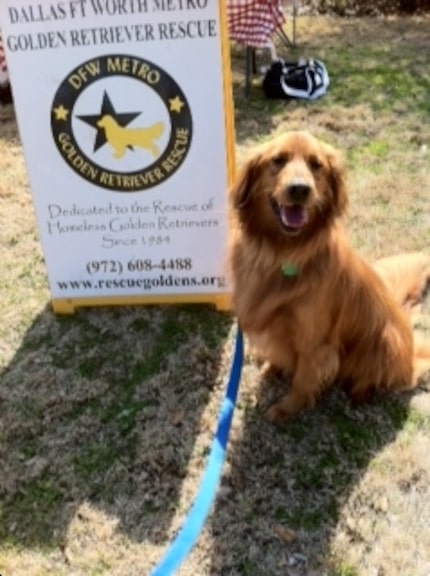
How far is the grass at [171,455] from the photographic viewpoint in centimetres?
247

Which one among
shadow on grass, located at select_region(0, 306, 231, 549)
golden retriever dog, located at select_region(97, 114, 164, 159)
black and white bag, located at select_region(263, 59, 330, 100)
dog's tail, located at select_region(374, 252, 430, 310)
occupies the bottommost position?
shadow on grass, located at select_region(0, 306, 231, 549)

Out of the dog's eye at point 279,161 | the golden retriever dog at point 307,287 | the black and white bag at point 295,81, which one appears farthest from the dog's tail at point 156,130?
the black and white bag at point 295,81

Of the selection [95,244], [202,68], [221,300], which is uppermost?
[202,68]

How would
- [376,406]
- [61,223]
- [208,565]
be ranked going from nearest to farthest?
1. [208,565]
2. [376,406]
3. [61,223]

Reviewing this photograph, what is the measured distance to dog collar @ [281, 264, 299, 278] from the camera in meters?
2.60

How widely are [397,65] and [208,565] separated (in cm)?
600

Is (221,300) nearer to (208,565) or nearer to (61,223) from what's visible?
(61,223)

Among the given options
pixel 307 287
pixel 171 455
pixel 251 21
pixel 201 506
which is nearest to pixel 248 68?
pixel 251 21

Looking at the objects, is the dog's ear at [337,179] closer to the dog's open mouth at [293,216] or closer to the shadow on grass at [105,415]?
the dog's open mouth at [293,216]

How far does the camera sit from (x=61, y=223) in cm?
329

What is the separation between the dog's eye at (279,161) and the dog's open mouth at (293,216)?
132mm

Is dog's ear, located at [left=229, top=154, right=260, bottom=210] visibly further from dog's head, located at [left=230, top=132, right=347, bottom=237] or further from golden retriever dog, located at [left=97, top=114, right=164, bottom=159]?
golden retriever dog, located at [left=97, top=114, right=164, bottom=159]

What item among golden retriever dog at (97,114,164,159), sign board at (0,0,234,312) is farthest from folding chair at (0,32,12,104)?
golden retriever dog at (97,114,164,159)

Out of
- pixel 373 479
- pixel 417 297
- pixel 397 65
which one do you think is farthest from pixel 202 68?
pixel 397 65
